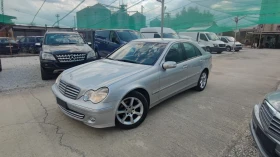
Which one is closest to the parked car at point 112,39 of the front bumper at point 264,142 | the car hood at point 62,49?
the car hood at point 62,49

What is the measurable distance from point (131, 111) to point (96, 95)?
68 cm

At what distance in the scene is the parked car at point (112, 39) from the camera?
29.7 ft

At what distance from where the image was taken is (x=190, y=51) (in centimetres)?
446

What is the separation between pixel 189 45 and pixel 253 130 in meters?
2.70

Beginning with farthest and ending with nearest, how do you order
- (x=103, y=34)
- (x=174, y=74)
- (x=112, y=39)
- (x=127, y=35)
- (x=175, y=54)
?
(x=103, y=34) → (x=112, y=39) → (x=127, y=35) → (x=175, y=54) → (x=174, y=74)

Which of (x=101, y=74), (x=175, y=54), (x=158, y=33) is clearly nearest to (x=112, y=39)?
(x=158, y=33)

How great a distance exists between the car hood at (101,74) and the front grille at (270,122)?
6.18 feet

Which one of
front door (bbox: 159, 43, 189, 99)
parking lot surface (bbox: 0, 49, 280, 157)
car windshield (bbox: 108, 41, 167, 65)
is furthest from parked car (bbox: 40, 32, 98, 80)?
front door (bbox: 159, 43, 189, 99)

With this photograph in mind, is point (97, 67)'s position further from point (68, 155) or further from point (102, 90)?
point (68, 155)

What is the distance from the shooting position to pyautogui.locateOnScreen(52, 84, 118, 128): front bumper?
2.53 meters

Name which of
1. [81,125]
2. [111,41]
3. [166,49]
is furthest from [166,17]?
[81,125]

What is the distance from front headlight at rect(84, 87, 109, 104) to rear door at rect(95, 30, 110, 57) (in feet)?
23.8

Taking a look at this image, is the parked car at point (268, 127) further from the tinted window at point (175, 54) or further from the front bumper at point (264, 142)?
the tinted window at point (175, 54)

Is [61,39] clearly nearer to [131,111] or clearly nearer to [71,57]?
[71,57]
